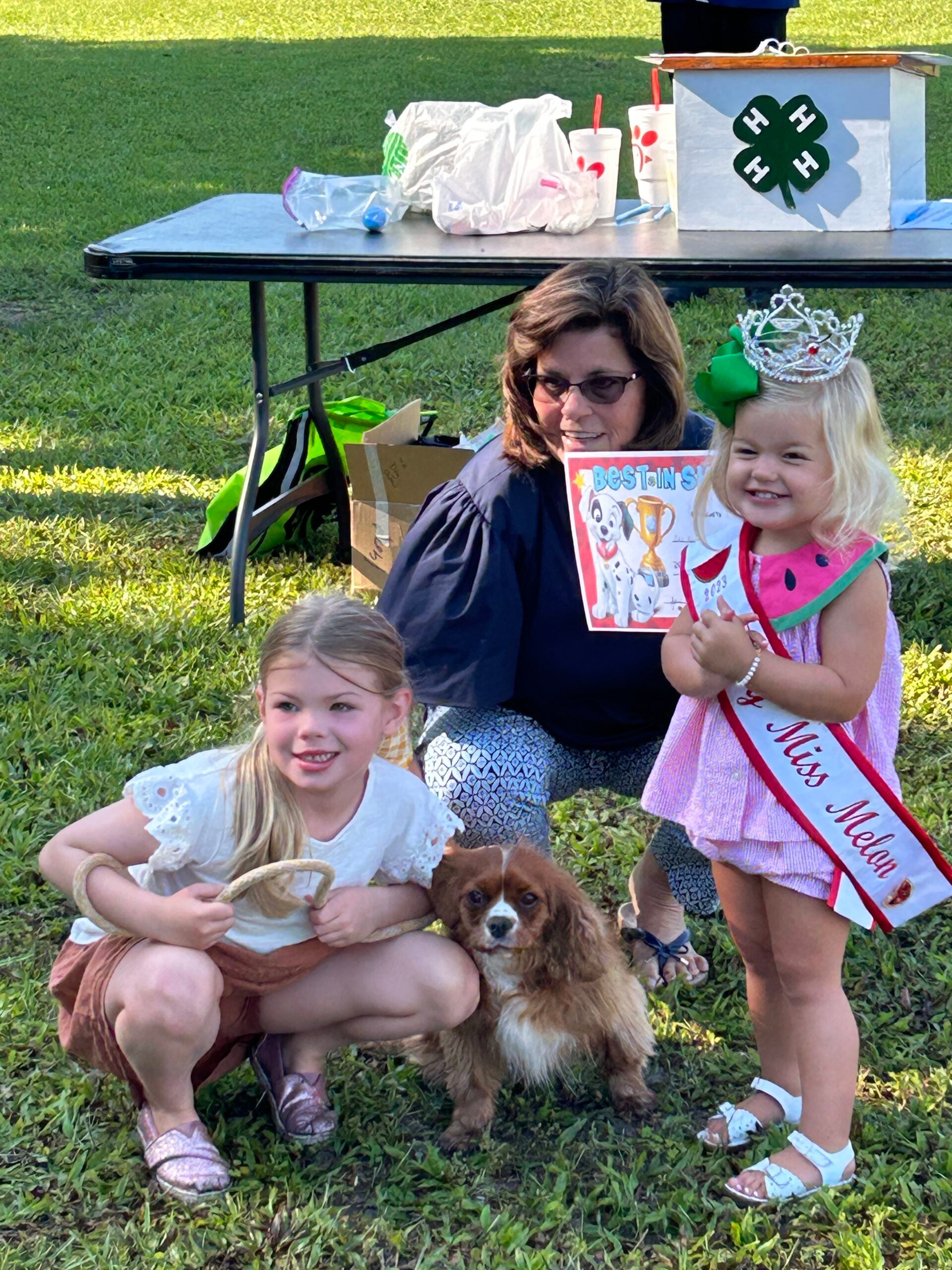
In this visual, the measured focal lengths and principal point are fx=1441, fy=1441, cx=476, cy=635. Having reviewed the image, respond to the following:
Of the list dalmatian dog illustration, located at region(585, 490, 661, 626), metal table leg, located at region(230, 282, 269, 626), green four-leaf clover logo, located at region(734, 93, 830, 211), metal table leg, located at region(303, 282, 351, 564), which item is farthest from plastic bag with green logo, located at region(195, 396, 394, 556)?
dalmatian dog illustration, located at region(585, 490, 661, 626)

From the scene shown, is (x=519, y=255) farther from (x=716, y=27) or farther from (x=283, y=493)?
(x=716, y=27)

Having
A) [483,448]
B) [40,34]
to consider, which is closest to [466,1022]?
[483,448]

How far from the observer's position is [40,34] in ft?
57.2

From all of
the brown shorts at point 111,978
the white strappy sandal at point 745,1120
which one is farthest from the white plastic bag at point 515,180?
the white strappy sandal at point 745,1120

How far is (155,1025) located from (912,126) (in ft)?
10.5

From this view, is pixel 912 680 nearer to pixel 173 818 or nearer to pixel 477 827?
pixel 477 827

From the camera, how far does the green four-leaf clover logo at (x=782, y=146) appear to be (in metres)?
3.79

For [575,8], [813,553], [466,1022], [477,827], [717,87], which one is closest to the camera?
[813,553]

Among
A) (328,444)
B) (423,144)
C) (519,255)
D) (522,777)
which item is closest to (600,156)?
(423,144)

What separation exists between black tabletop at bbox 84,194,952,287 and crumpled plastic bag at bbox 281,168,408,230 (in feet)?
0.22

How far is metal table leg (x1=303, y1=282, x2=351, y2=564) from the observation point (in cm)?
477

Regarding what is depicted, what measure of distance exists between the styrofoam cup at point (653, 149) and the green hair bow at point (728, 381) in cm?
233

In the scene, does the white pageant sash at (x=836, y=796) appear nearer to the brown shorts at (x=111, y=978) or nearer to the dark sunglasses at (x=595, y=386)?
the dark sunglasses at (x=595, y=386)

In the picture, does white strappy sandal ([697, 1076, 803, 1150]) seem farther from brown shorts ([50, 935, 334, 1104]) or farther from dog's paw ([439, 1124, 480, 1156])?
brown shorts ([50, 935, 334, 1104])
